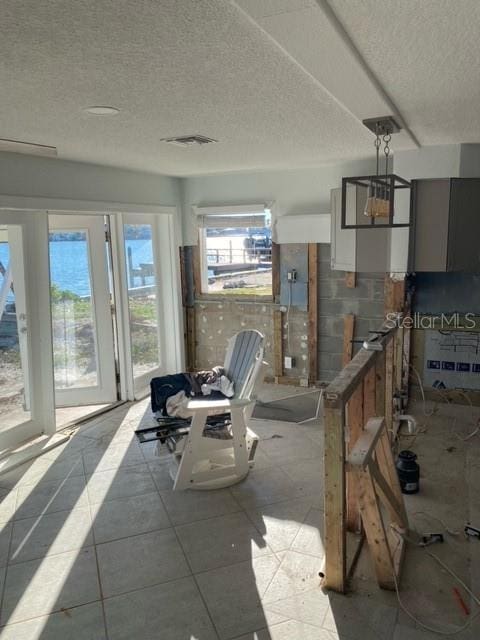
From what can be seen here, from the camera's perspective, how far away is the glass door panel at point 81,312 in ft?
15.8

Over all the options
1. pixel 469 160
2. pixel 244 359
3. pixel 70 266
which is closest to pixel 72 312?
pixel 70 266

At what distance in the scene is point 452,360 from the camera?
4.75 m

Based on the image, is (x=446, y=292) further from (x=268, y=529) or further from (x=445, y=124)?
(x=268, y=529)

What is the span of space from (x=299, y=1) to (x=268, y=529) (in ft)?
8.46

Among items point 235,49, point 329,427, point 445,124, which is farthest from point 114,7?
point 445,124

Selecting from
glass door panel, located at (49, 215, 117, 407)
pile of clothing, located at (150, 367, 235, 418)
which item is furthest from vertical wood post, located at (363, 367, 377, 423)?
glass door panel, located at (49, 215, 117, 407)

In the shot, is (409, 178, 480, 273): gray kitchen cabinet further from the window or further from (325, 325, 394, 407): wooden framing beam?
the window

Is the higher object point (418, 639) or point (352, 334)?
point (352, 334)

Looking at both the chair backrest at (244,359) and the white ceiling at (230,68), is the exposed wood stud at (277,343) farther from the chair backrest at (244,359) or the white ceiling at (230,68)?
the white ceiling at (230,68)

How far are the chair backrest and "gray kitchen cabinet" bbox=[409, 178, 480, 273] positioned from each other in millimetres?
1543

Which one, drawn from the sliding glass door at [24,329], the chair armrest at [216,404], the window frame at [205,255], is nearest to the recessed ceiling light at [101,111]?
the sliding glass door at [24,329]

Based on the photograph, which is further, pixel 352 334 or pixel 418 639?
pixel 352 334

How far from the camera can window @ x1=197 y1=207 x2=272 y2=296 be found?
5426 millimetres

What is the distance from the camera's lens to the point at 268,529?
2.88 meters
